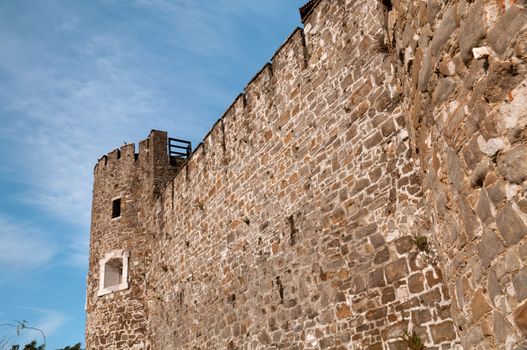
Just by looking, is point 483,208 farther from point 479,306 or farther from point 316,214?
point 316,214

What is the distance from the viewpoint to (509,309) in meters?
2.45

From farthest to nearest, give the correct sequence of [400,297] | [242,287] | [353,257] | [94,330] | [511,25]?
[94,330], [242,287], [353,257], [400,297], [511,25]

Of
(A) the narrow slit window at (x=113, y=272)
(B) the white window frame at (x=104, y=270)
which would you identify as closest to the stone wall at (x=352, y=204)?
(B) the white window frame at (x=104, y=270)

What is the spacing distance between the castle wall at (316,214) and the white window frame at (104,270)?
9.71 ft

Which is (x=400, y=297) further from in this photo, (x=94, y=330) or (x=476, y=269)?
(x=94, y=330)

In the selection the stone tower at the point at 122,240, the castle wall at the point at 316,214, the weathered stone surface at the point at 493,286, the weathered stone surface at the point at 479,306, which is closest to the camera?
the weathered stone surface at the point at 493,286

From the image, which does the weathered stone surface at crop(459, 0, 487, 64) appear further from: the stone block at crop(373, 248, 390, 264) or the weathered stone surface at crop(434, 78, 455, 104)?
the stone block at crop(373, 248, 390, 264)

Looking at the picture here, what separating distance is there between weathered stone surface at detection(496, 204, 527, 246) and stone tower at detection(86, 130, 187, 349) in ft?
38.0

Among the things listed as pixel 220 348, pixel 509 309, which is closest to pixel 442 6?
pixel 509 309

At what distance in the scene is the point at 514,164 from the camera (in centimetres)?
234

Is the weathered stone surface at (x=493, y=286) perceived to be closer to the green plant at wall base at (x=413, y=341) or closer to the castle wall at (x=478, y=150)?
the castle wall at (x=478, y=150)

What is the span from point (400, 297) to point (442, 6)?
131 inches

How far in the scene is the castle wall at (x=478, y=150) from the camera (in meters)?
2.33

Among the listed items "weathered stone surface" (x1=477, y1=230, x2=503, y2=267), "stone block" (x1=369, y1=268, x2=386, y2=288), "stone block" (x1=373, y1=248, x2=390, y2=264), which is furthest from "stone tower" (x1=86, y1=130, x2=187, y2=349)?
"weathered stone surface" (x1=477, y1=230, x2=503, y2=267)
